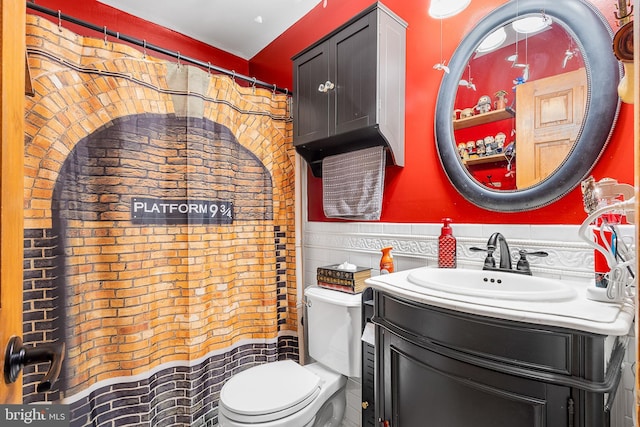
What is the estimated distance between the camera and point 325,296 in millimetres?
1590

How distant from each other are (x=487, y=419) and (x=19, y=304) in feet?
3.62

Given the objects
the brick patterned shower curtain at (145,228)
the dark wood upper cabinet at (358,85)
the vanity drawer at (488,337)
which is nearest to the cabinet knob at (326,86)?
the dark wood upper cabinet at (358,85)

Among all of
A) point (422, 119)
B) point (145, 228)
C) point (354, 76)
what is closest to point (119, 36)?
point (145, 228)

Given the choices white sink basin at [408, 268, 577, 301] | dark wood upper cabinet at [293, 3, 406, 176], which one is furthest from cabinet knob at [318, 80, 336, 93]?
white sink basin at [408, 268, 577, 301]

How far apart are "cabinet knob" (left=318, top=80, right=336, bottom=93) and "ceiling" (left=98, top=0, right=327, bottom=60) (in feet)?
2.52

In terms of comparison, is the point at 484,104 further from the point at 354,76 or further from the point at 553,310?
the point at 553,310

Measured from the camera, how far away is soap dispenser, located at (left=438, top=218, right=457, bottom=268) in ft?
4.25

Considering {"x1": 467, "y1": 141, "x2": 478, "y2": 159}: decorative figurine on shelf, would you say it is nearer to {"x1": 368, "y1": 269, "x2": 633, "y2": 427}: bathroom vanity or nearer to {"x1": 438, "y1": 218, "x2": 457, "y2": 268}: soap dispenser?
{"x1": 438, "y1": 218, "x2": 457, "y2": 268}: soap dispenser

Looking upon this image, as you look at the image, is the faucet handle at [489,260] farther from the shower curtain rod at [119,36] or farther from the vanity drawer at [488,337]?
the shower curtain rod at [119,36]

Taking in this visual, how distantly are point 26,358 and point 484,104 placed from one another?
1.63 meters

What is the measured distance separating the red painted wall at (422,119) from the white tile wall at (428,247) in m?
0.05

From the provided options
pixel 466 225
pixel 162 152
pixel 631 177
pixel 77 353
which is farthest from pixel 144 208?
pixel 631 177

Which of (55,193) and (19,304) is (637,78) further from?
(55,193)

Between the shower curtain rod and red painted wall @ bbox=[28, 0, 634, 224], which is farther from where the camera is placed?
the shower curtain rod
